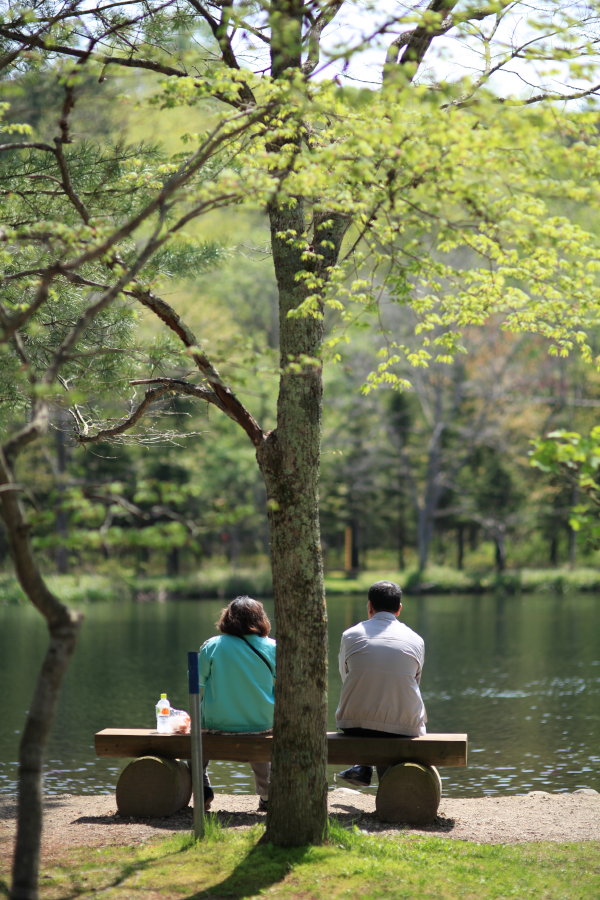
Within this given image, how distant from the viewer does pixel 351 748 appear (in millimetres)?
6133

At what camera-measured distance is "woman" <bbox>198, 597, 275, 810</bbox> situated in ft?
20.6

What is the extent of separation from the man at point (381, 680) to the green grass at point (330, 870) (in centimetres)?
76

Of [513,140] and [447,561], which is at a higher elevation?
[513,140]

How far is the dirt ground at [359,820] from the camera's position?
589 centimetres

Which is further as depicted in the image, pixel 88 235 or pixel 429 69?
pixel 429 69

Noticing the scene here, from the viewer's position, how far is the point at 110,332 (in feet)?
22.6

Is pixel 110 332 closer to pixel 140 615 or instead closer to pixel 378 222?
pixel 378 222

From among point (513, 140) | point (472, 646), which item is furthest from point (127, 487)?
point (472, 646)

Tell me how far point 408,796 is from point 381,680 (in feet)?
2.24

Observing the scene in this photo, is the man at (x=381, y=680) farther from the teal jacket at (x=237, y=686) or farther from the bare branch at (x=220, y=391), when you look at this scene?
the bare branch at (x=220, y=391)

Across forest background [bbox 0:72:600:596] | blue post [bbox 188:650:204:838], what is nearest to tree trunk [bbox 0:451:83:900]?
blue post [bbox 188:650:204:838]

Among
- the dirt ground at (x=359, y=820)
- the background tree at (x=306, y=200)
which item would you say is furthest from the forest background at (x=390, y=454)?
the dirt ground at (x=359, y=820)

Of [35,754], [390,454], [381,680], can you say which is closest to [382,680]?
[381,680]

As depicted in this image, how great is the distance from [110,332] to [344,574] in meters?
35.0
